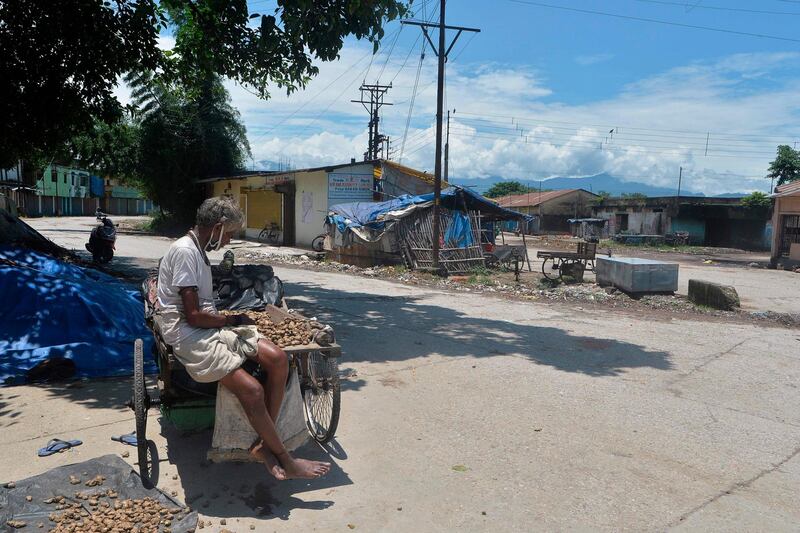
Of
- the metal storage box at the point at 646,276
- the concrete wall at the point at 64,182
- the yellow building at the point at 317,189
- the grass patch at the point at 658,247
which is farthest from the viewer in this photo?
the concrete wall at the point at 64,182

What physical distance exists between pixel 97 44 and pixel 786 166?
42.8 m

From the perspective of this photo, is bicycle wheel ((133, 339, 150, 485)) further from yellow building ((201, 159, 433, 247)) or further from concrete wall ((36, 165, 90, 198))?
concrete wall ((36, 165, 90, 198))

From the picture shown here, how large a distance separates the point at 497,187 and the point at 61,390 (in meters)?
86.8

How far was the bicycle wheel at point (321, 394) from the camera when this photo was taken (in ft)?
13.9

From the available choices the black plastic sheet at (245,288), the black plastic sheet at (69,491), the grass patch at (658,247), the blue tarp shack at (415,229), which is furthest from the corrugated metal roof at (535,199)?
the black plastic sheet at (69,491)

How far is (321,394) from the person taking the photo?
181 inches

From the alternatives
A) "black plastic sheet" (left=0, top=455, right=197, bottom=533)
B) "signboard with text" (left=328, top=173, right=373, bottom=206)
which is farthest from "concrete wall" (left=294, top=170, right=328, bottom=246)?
"black plastic sheet" (left=0, top=455, right=197, bottom=533)

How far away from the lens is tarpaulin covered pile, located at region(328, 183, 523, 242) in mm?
19188

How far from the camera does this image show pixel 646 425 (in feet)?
17.2

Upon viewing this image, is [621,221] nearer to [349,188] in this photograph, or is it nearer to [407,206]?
[349,188]

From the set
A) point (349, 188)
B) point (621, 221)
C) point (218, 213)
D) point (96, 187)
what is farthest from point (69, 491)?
point (96, 187)

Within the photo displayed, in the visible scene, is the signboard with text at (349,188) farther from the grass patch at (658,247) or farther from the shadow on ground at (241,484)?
the shadow on ground at (241,484)

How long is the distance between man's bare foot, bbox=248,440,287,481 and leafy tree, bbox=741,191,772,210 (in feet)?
139

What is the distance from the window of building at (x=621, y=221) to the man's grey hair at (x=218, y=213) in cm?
4612
